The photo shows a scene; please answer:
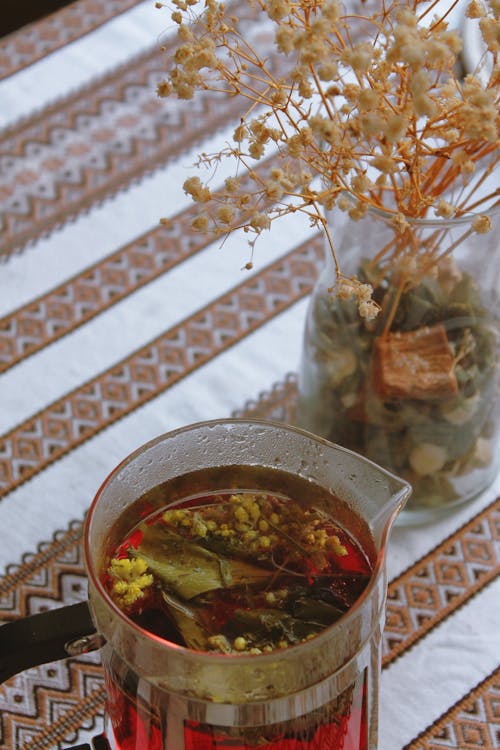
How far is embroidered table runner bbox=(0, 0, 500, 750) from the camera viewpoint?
635 mm

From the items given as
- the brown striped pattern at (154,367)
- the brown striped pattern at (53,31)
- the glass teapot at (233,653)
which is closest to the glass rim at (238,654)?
the glass teapot at (233,653)

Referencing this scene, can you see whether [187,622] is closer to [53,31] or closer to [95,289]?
[95,289]

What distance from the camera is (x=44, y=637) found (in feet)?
1.52

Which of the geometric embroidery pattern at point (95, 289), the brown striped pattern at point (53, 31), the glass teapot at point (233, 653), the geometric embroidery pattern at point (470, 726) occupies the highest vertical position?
the brown striped pattern at point (53, 31)

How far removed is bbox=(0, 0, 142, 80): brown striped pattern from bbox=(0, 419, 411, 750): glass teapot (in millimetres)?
600

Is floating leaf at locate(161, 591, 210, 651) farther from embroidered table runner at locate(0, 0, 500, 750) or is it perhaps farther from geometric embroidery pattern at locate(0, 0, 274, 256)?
geometric embroidery pattern at locate(0, 0, 274, 256)

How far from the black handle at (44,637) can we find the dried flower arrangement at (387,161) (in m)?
0.19

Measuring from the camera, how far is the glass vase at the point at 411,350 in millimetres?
627

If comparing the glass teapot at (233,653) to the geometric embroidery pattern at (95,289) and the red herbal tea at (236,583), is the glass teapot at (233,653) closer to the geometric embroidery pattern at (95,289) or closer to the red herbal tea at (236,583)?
the red herbal tea at (236,583)

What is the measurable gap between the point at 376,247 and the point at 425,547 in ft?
0.69

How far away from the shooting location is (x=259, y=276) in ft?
2.79

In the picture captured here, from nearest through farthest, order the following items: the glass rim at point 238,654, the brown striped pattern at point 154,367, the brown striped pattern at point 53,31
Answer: the glass rim at point 238,654 < the brown striped pattern at point 154,367 < the brown striped pattern at point 53,31

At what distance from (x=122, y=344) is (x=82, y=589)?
21 cm

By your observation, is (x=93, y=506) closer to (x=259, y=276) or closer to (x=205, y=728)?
(x=205, y=728)
